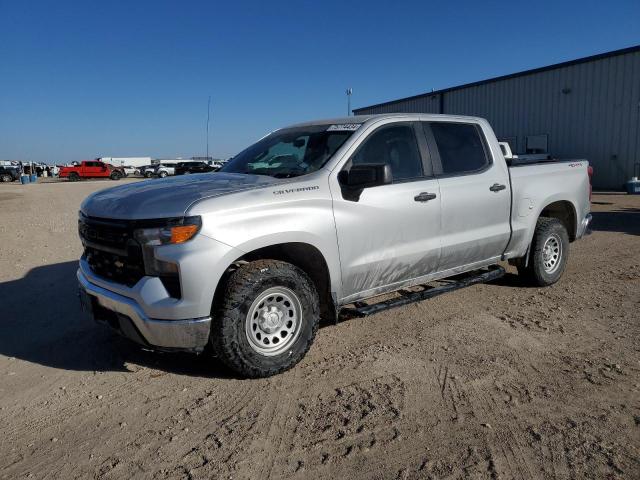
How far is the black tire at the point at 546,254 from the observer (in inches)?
221

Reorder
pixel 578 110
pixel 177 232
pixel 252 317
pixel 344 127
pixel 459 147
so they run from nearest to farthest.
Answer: pixel 177 232 → pixel 252 317 → pixel 344 127 → pixel 459 147 → pixel 578 110

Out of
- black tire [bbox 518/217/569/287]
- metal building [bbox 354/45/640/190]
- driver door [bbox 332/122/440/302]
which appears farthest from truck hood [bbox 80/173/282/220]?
metal building [bbox 354/45/640/190]

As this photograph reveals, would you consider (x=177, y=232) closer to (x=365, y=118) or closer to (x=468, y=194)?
(x=365, y=118)

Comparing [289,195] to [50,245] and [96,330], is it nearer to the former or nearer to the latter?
[96,330]

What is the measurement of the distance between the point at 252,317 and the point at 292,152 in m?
1.65

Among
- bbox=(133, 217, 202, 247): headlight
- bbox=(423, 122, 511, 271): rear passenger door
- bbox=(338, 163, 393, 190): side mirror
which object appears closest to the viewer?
bbox=(133, 217, 202, 247): headlight

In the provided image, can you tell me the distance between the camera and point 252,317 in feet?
11.5

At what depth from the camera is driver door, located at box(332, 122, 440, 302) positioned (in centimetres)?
395

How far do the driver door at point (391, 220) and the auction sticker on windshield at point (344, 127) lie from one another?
16 cm

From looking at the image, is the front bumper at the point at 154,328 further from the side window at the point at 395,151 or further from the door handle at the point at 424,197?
the door handle at the point at 424,197

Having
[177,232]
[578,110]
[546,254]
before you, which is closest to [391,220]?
[177,232]

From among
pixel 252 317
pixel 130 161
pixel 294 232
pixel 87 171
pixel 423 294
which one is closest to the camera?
pixel 252 317

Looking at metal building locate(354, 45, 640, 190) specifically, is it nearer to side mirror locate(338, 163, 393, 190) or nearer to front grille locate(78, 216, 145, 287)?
side mirror locate(338, 163, 393, 190)

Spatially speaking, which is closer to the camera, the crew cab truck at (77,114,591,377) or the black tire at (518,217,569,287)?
the crew cab truck at (77,114,591,377)
